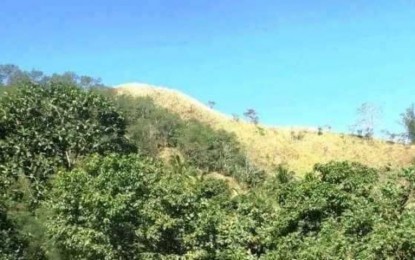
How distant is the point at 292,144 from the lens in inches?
3915

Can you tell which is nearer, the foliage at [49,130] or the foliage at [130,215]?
the foliage at [130,215]

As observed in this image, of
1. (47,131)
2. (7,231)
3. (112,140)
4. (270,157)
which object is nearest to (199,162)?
(270,157)

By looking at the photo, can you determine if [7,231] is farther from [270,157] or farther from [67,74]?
[270,157]

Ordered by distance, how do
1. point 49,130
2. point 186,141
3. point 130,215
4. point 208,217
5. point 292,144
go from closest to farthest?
point 130,215 < point 208,217 < point 49,130 < point 186,141 < point 292,144

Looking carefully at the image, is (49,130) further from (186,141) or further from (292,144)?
(292,144)

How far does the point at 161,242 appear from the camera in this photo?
28.5 m

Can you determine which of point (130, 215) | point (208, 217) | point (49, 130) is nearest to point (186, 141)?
point (49, 130)

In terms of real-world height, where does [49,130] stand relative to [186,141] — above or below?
below

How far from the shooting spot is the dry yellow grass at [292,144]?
306 ft

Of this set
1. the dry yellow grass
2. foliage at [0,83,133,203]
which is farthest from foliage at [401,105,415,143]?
foliage at [0,83,133,203]

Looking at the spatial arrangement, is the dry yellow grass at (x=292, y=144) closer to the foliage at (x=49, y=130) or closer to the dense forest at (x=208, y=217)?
the foliage at (x=49, y=130)

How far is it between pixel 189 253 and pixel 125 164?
5068 mm

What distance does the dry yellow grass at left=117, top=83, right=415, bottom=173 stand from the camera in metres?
93.1

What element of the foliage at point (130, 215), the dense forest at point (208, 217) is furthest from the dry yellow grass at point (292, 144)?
the foliage at point (130, 215)
